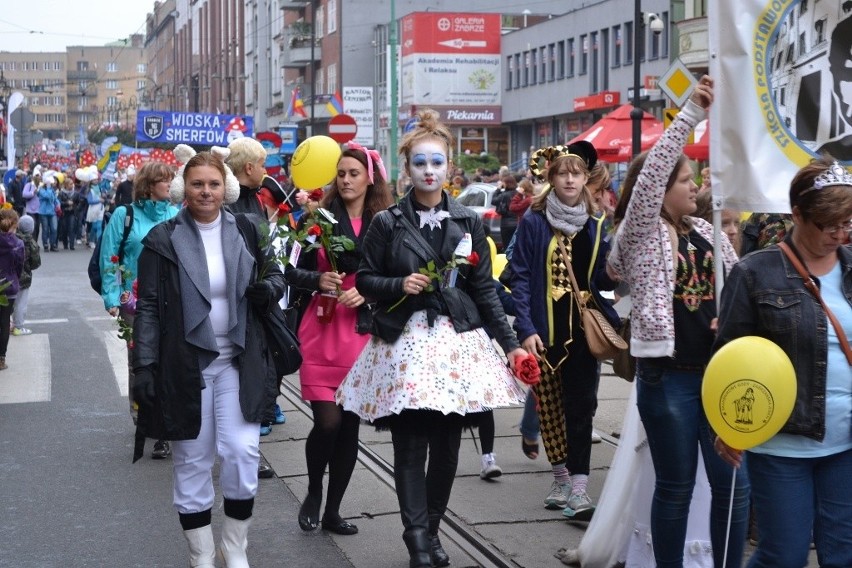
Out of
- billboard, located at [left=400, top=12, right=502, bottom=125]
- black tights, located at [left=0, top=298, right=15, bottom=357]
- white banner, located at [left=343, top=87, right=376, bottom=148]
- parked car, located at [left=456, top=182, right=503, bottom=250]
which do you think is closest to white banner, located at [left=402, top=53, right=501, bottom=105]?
billboard, located at [left=400, top=12, right=502, bottom=125]

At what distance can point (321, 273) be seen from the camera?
21.2 feet

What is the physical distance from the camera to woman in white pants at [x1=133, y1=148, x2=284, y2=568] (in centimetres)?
529

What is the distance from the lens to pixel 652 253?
4922 mm

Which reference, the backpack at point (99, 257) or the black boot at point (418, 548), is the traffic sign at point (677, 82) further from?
the black boot at point (418, 548)

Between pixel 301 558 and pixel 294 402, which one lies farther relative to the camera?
pixel 294 402

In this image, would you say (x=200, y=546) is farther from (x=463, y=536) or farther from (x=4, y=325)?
(x=4, y=325)

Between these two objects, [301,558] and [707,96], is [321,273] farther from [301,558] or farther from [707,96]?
[707,96]

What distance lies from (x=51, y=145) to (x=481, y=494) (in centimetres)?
13017

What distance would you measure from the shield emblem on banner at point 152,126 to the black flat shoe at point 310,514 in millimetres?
29754

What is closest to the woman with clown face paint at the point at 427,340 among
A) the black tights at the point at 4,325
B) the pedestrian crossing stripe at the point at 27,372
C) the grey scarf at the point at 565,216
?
the grey scarf at the point at 565,216

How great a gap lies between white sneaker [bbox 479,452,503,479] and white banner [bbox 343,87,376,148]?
3279 cm

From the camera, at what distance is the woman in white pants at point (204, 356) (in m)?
5.29

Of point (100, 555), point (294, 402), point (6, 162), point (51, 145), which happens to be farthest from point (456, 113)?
point (51, 145)

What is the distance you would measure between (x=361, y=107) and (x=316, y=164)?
34.0m
